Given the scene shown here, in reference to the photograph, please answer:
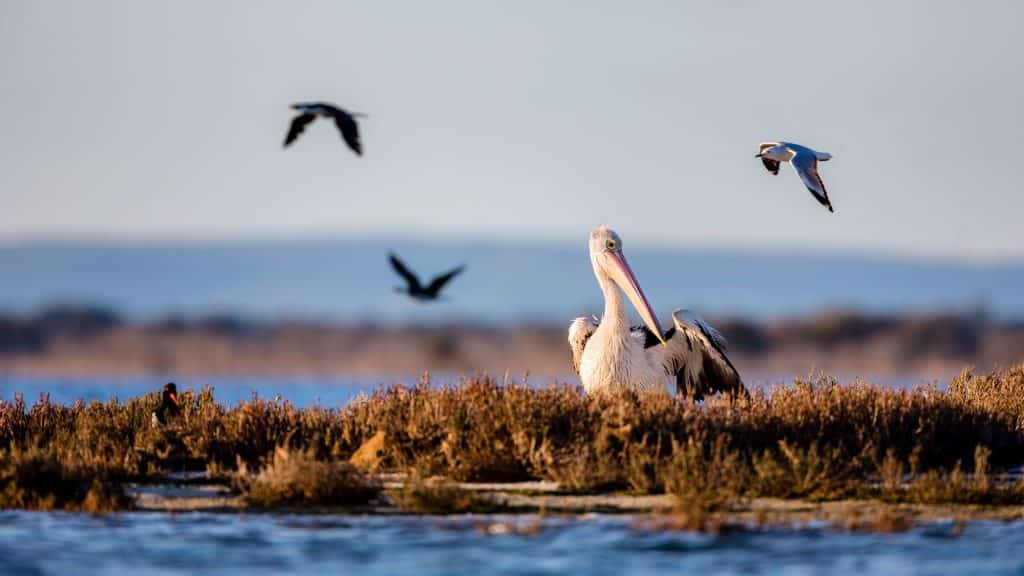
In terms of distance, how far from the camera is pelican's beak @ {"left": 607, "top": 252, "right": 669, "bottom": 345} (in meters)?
15.6

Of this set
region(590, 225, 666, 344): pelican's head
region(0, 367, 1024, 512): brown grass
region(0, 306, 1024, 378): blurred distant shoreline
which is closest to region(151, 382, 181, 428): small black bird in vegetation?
region(0, 367, 1024, 512): brown grass

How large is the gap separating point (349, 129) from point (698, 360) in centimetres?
347

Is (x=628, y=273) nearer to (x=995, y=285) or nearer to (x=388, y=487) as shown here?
(x=388, y=487)

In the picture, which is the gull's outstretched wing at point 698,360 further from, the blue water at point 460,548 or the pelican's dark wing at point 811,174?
the blue water at point 460,548

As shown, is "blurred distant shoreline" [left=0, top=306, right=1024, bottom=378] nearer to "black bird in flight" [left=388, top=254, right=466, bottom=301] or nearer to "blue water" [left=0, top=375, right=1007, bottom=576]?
"black bird in flight" [left=388, top=254, right=466, bottom=301]

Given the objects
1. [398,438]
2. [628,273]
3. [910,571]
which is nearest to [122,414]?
[398,438]

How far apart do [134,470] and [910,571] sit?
17.8 ft

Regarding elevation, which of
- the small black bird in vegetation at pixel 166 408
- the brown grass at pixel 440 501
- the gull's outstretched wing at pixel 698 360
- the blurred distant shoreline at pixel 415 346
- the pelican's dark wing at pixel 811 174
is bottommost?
the brown grass at pixel 440 501

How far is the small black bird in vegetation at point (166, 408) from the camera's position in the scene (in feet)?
47.7

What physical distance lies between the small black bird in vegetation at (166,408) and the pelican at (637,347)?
325 cm

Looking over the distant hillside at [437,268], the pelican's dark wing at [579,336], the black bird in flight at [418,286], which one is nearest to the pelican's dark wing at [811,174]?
the pelican's dark wing at [579,336]

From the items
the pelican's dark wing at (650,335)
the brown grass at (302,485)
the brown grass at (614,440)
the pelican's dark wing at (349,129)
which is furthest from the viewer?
the pelican's dark wing at (349,129)

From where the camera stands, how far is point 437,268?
502ft

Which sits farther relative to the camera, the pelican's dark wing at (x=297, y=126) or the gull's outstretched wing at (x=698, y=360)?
the pelican's dark wing at (x=297, y=126)
